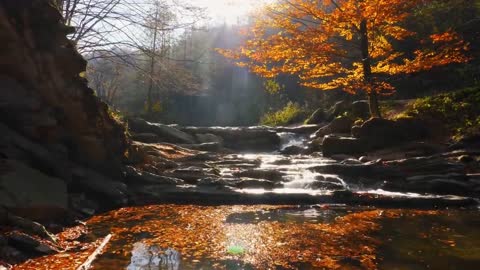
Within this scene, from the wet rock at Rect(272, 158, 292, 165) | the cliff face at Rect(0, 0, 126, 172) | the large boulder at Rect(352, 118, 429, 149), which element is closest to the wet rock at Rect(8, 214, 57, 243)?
the cliff face at Rect(0, 0, 126, 172)

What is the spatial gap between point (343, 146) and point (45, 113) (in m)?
8.89

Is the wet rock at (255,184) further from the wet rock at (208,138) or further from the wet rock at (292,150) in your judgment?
the wet rock at (208,138)

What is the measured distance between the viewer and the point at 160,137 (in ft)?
56.8

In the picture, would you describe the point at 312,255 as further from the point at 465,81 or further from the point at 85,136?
the point at 465,81

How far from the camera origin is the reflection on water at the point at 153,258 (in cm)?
404

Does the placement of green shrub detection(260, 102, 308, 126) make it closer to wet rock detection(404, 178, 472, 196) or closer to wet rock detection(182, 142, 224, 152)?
wet rock detection(182, 142, 224, 152)

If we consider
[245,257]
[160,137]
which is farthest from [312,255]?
[160,137]

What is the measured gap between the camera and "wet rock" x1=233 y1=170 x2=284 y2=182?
9.52 m

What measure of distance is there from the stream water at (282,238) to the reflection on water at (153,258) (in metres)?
0.01

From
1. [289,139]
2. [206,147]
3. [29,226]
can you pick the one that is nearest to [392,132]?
[289,139]

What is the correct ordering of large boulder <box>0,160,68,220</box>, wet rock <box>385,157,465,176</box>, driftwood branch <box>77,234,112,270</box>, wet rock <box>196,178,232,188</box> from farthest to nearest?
wet rock <box>385,157,465,176</box> < wet rock <box>196,178,232,188</box> < large boulder <box>0,160,68,220</box> < driftwood branch <box>77,234,112,270</box>

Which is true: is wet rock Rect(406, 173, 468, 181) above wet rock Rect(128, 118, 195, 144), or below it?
below

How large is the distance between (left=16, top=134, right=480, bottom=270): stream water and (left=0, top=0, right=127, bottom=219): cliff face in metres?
1.16

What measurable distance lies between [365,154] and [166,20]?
728 centimetres
